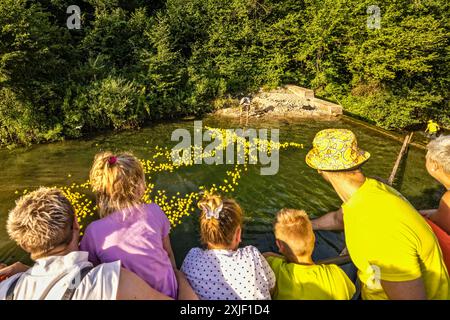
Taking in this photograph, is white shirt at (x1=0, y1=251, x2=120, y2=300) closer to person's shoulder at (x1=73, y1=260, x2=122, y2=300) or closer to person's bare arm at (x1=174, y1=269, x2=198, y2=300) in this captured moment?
person's shoulder at (x1=73, y1=260, x2=122, y2=300)

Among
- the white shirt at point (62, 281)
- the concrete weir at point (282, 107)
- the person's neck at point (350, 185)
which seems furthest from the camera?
the concrete weir at point (282, 107)

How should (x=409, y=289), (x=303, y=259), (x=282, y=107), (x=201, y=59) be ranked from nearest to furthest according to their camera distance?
(x=409, y=289)
(x=303, y=259)
(x=282, y=107)
(x=201, y=59)

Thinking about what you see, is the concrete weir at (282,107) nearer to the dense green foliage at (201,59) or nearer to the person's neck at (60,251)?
the dense green foliage at (201,59)

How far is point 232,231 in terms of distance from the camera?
284cm

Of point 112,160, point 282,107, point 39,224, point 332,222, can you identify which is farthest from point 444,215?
point 282,107

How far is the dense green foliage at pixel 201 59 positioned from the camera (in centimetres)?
1277

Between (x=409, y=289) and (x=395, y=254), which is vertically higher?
(x=395, y=254)

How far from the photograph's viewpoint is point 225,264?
2.79 meters

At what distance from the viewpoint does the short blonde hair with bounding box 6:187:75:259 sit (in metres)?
2.19

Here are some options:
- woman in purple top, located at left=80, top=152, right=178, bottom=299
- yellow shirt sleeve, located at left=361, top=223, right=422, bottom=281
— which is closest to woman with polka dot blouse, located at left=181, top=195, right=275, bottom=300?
woman in purple top, located at left=80, top=152, right=178, bottom=299

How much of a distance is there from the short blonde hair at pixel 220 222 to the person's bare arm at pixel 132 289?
0.73m

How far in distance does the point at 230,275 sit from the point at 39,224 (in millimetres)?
1602

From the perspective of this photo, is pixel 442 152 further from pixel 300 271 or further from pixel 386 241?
pixel 300 271

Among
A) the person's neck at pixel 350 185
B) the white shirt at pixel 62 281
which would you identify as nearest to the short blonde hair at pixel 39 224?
the white shirt at pixel 62 281
